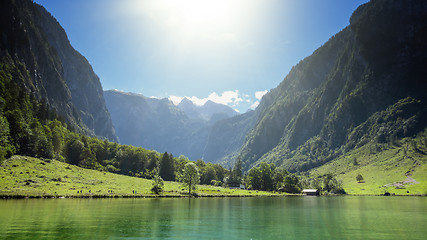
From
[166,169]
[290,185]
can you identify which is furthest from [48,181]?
[290,185]

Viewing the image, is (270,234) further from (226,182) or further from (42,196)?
(226,182)

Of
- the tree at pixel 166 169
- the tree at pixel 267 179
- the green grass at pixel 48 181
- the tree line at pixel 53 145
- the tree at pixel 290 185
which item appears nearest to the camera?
the green grass at pixel 48 181

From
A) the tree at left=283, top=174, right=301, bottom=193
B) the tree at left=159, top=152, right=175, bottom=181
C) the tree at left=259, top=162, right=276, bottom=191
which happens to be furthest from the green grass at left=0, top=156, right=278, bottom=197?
the tree at left=283, top=174, right=301, bottom=193

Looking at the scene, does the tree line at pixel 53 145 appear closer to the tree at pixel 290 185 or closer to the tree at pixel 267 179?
the tree at pixel 267 179

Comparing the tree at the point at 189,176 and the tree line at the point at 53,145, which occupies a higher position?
the tree line at the point at 53,145

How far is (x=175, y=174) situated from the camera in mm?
175125

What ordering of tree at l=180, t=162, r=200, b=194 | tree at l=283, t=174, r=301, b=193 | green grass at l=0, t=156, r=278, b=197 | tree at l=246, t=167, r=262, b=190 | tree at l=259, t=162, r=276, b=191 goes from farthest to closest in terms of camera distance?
tree at l=283, t=174, r=301, b=193
tree at l=246, t=167, r=262, b=190
tree at l=259, t=162, r=276, b=191
tree at l=180, t=162, r=200, b=194
green grass at l=0, t=156, r=278, b=197

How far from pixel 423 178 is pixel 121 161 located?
755 ft

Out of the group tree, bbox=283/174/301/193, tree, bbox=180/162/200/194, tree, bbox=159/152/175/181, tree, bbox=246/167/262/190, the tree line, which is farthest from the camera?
tree, bbox=283/174/301/193

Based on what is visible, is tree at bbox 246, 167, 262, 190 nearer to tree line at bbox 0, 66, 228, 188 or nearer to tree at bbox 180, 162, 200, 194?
tree line at bbox 0, 66, 228, 188

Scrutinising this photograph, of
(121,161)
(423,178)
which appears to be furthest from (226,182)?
(423,178)

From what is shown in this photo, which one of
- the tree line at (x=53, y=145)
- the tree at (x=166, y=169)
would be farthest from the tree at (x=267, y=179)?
the tree at (x=166, y=169)

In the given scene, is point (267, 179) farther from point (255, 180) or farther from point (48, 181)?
point (48, 181)

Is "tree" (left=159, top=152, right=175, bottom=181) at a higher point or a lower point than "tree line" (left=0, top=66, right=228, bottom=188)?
lower
